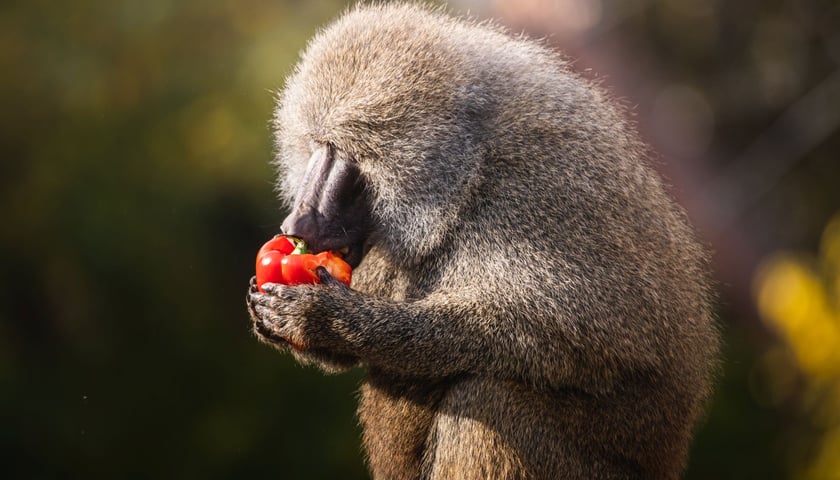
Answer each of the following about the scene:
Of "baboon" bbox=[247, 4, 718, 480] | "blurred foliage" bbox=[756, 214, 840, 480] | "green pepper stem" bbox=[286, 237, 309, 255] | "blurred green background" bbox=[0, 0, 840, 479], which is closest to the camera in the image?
"baboon" bbox=[247, 4, 718, 480]

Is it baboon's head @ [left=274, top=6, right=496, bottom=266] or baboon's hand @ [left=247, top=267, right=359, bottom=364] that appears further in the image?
baboon's head @ [left=274, top=6, right=496, bottom=266]

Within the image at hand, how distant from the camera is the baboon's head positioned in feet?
12.6

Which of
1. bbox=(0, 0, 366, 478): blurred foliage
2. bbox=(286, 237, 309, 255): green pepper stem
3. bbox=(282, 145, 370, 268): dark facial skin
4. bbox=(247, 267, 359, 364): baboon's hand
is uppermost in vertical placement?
bbox=(282, 145, 370, 268): dark facial skin

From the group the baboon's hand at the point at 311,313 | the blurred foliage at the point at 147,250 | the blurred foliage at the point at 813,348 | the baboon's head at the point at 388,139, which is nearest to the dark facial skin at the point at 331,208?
the baboon's head at the point at 388,139

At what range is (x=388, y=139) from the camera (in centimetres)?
386

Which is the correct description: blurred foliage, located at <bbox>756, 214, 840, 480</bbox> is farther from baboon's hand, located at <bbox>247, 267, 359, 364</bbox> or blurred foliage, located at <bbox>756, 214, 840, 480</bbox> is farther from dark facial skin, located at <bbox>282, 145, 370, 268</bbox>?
baboon's hand, located at <bbox>247, 267, 359, 364</bbox>

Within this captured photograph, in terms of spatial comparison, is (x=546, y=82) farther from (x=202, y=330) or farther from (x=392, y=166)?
(x=202, y=330)

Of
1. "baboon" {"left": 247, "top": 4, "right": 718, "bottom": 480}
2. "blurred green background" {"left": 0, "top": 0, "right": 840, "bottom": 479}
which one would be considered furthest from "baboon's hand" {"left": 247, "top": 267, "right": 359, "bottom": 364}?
"blurred green background" {"left": 0, "top": 0, "right": 840, "bottom": 479}

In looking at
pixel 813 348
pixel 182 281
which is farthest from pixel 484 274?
pixel 182 281

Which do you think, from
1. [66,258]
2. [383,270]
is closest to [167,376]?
[66,258]

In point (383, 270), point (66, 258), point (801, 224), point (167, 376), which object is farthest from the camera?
point (801, 224)

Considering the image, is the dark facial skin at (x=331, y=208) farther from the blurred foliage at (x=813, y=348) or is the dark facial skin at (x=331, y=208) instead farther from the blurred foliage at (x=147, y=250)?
the blurred foliage at (x=813, y=348)

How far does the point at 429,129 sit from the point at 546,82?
63cm

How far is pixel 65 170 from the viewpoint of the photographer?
10.1m
